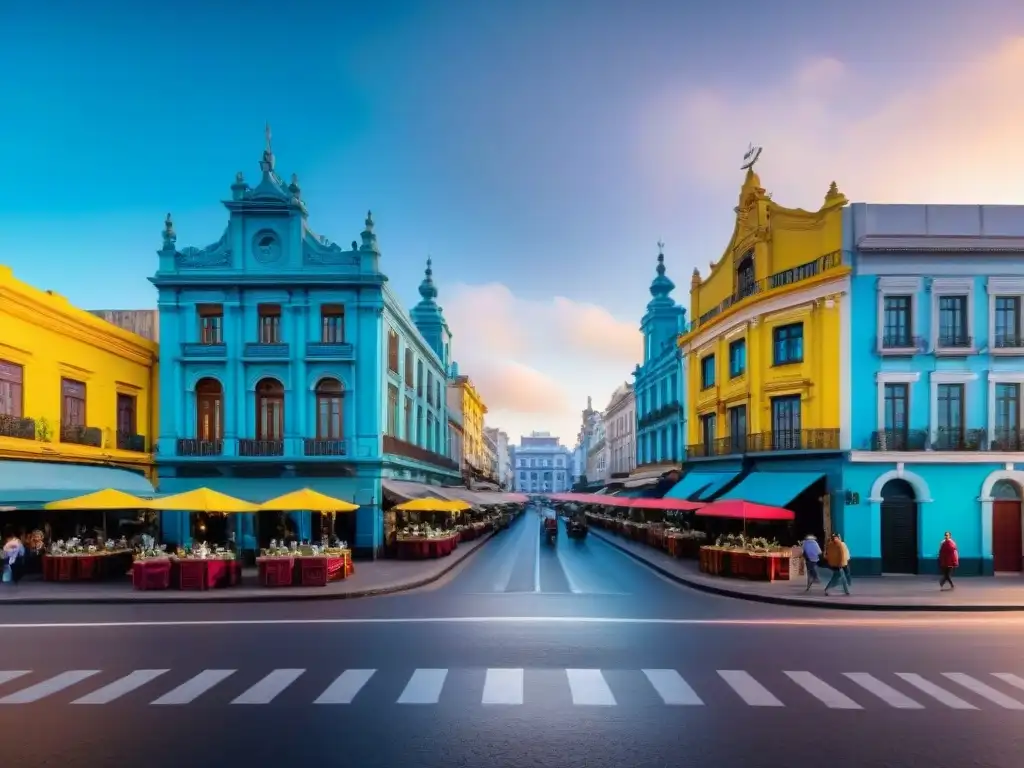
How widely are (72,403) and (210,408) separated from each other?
493cm

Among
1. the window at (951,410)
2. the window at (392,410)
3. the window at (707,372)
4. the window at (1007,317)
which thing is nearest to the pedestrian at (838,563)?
the window at (951,410)

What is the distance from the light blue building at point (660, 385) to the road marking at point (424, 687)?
31752 mm

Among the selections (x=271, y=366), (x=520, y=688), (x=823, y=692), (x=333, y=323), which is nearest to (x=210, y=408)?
(x=271, y=366)

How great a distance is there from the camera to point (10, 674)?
35.8 feet

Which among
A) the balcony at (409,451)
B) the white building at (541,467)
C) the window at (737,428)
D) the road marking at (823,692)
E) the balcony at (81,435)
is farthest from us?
the white building at (541,467)

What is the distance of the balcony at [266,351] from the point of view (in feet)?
93.2

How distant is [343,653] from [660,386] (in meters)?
38.4

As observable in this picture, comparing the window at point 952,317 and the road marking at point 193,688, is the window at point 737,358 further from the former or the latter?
the road marking at point 193,688

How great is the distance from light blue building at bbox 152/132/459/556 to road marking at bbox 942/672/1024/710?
21.6 m

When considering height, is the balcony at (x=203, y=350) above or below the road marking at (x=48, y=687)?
above

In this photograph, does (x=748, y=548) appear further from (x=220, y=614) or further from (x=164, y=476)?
(x=164, y=476)

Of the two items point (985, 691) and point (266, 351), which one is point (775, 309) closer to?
point (985, 691)

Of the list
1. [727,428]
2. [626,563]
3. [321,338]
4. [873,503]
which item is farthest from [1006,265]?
[321,338]

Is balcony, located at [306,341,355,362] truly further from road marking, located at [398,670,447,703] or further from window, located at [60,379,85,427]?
road marking, located at [398,670,447,703]
